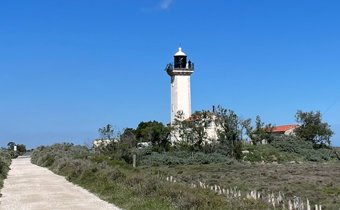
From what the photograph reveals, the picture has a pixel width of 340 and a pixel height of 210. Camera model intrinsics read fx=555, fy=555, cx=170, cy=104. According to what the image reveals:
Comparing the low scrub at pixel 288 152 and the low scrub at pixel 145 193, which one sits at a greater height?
the low scrub at pixel 288 152

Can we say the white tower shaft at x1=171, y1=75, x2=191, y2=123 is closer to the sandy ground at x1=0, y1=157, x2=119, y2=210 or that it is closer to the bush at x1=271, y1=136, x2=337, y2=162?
the bush at x1=271, y1=136, x2=337, y2=162

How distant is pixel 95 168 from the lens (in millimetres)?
25922

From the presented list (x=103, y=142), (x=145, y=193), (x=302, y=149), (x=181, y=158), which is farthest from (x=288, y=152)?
(x=145, y=193)

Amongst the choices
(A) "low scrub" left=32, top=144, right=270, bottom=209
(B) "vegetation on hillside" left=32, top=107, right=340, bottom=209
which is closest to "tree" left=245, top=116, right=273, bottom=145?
(B) "vegetation on hillside" left=32, top=107, right=340, bottom=209

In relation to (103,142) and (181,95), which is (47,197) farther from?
(181,95)

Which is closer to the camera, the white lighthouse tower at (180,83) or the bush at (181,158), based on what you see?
the bush at (181,158)

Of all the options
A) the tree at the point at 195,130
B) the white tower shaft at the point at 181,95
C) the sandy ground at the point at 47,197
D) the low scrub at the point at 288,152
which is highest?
the white tower shaft at the point at 181,95

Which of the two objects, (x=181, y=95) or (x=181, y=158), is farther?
(x=181, y=95)

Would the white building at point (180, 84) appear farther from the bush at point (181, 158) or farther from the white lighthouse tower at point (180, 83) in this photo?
the bush at point (181, 158)

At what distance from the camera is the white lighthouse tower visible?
6531 centimetres

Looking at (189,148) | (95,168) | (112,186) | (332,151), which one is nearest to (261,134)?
(332,151)

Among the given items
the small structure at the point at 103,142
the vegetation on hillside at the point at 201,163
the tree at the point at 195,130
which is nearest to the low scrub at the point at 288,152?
the vegetation on hillside at the point at 201,163

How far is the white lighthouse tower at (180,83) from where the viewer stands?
65312 millimetres

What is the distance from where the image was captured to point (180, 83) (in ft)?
217
